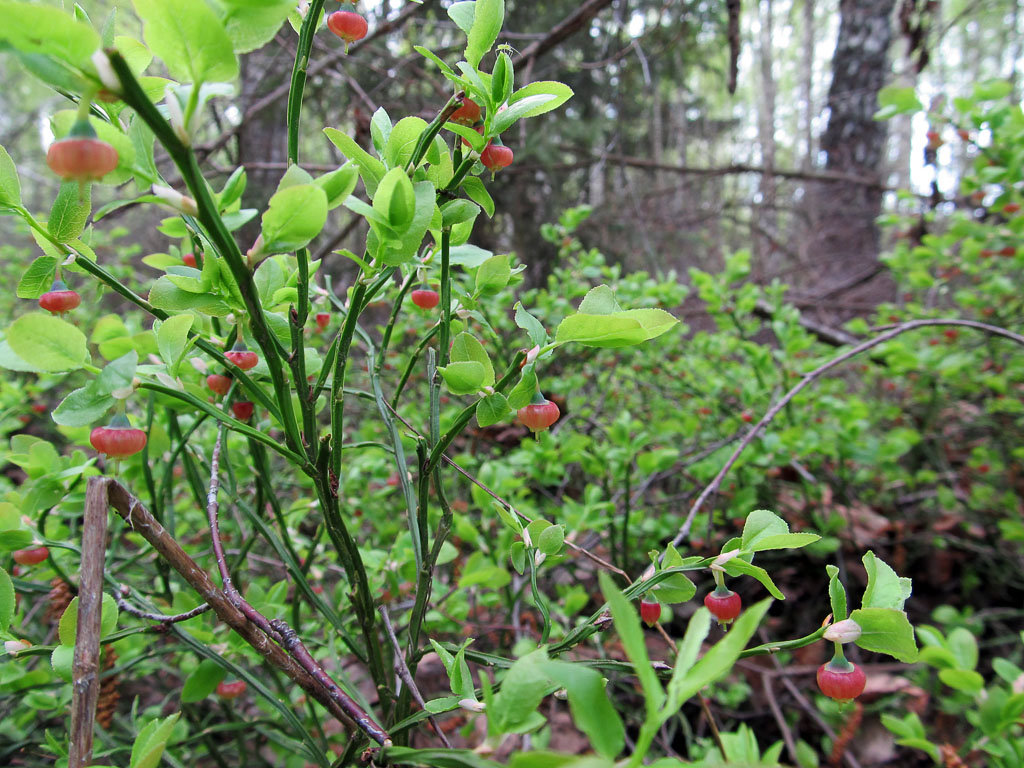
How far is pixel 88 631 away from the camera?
448mm

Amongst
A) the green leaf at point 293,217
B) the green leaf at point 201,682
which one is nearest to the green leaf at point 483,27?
the green leaf at point 293,217

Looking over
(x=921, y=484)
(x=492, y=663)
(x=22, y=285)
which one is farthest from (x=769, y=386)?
(x=22, y=285)

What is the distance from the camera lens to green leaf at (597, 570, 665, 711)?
0.32 m

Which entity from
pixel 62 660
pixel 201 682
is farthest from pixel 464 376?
pixel 201 682

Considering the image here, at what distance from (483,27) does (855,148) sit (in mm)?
5328

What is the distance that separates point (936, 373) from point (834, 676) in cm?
210

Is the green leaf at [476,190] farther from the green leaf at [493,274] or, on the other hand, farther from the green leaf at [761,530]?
the green leaf at [761,530]

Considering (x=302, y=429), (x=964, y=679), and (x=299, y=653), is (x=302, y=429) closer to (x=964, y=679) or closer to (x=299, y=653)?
(x=299, y=653)

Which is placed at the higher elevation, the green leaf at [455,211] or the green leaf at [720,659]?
the green leaf at [455,211]

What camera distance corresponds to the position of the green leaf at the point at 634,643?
319 millimetres

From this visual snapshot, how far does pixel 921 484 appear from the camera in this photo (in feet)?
8.66

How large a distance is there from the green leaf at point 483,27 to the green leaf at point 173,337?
1.15 feet

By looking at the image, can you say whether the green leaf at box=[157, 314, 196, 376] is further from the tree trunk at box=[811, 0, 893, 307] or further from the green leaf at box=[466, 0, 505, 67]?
the tree trunk at box=[811, 0, 893, 307]

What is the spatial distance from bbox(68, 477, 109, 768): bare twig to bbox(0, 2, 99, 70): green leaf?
1.00 ft
